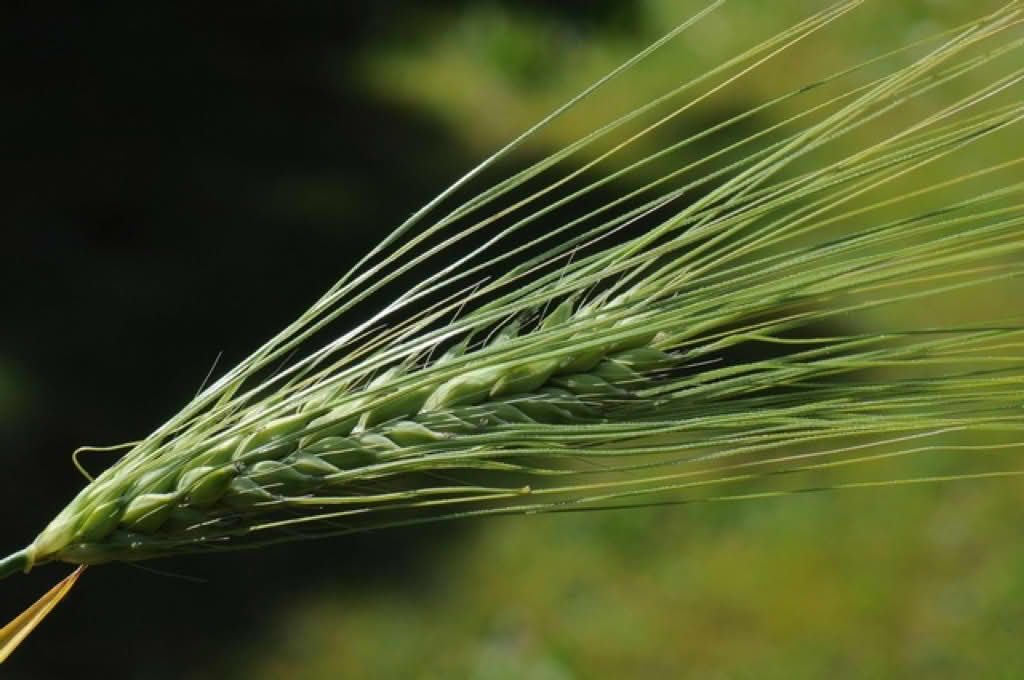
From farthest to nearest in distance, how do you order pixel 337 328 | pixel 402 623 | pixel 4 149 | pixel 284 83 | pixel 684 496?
pixel 284 83 → pixel 4 149 → pixel 337 328 → pixel 684 496 → pixel 402 623

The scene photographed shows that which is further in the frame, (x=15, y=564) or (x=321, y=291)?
(x=321, y=291)

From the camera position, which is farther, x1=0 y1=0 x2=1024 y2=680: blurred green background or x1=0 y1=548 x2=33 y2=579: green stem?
x1=0 y1=0 x2=1024 y2=680: blurred green background

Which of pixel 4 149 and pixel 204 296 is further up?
pixel 4 149

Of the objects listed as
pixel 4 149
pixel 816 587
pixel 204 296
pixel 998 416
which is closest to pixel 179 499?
pixel 998 416

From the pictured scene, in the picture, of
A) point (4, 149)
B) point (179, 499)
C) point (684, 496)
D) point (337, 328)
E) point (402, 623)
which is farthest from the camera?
point (4, 149)

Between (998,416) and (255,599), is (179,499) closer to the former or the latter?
(998,416)

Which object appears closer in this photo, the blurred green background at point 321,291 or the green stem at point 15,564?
the green stem at point 15,564

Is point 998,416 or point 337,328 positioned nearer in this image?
point 998,416

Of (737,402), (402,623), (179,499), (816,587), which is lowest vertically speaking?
(816,587)
